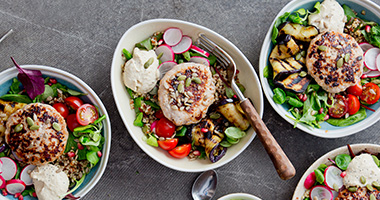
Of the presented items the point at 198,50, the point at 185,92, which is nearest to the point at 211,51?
the point at 198,50

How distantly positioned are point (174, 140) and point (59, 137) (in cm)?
99

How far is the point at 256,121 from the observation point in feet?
9.95

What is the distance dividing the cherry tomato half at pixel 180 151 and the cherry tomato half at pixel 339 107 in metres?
1.44

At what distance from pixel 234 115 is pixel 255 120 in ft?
0.79

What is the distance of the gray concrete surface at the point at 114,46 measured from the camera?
136 inches

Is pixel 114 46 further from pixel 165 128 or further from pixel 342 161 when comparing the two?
pixel 342 161

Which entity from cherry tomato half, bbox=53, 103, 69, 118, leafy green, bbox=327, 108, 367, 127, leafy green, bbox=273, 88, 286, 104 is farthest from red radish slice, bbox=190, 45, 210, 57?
leafy green, bbox=327, 108, 367, 127

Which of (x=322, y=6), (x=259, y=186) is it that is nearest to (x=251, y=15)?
(x=322, y=6)

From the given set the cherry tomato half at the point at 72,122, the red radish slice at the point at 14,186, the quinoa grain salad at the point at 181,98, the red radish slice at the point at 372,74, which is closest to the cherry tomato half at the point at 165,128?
the quinoa grain salad at the point at 181,98

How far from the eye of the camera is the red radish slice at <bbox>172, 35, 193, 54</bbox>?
10.9ft

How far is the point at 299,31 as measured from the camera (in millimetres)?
3268

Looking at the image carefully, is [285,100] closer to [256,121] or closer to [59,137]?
[256,121]

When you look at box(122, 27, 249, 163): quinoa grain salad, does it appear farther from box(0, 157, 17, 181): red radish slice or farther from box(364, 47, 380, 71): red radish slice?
box(364, 47, 380, 71): red radish slice

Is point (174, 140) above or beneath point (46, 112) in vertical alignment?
beneath
